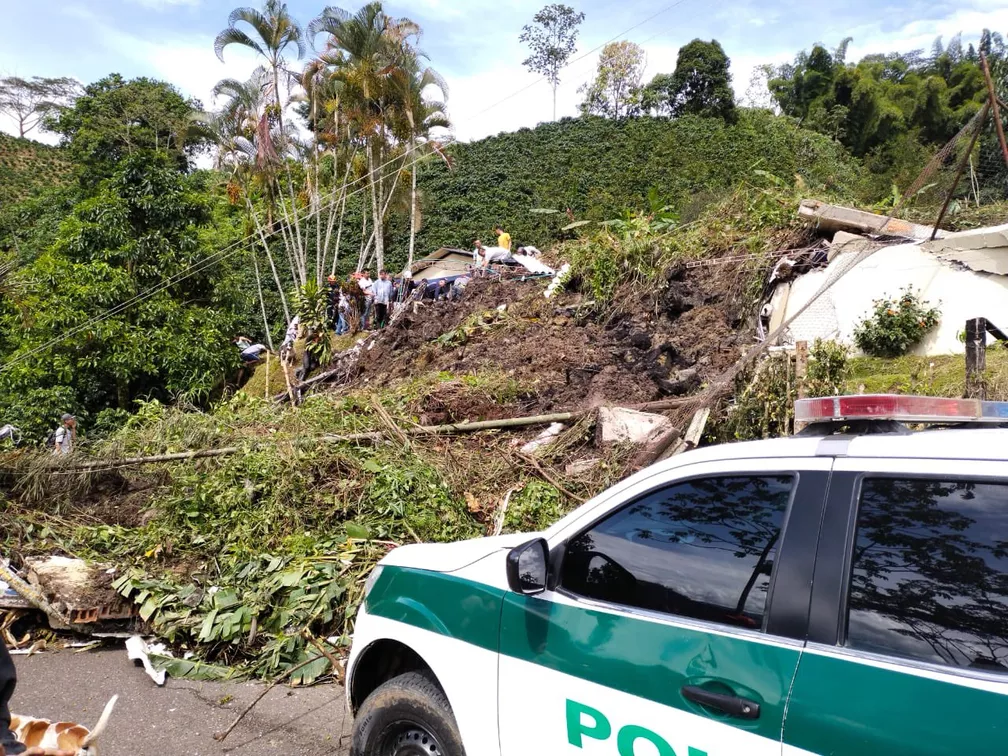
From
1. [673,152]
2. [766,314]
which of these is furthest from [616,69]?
[766,314]

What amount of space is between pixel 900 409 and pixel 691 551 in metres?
0.73

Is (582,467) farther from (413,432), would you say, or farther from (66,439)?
(66,439)

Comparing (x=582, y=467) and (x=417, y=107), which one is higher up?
(x=417, y=107)

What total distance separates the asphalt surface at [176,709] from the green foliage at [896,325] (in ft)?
28.1

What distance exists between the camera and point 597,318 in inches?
554

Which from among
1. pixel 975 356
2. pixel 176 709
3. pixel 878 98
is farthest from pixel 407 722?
pixel 878 98

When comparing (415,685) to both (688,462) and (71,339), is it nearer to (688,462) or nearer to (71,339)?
(688,462)

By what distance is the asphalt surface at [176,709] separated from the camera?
4.68 metres

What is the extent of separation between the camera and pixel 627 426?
8266mm

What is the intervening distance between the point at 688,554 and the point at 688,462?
0.28 m

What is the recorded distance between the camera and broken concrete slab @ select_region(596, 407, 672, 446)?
26.6 feet

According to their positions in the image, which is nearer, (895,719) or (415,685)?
(895,719)

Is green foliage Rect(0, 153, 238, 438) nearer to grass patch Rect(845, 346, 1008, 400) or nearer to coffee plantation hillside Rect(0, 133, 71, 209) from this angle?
grass patch Rect(845, 346, 1008, 400)

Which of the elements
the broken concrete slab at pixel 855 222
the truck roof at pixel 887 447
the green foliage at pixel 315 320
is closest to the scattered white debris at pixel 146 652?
the truck roof at pixel 887 447
